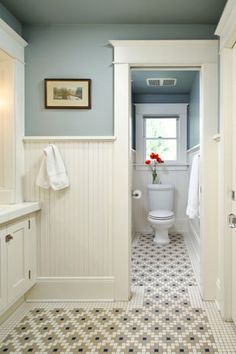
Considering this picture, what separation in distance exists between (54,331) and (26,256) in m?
0.59

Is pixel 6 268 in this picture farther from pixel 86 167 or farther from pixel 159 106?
pixel 159 106

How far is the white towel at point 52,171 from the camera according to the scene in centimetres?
214

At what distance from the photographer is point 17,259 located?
1.97 metres

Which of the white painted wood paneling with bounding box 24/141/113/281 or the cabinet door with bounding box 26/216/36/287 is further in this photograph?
the white painted wood paneling with bounding box 24/141/113/281

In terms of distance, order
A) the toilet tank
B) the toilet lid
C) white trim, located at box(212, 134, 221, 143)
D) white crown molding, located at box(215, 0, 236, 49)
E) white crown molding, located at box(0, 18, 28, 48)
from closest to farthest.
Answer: white crown molding, located at box(215, 0, 236, 49) → white crown molding, located at box(0, 18, 28, 48) → white trim, located at box(212, 134, 221, 143) → the toilet lid → the toilet tank

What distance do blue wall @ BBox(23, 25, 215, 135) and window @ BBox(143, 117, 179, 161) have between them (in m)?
2.30

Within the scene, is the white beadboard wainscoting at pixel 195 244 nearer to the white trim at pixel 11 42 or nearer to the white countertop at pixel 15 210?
the white countertop at pixel 15 210

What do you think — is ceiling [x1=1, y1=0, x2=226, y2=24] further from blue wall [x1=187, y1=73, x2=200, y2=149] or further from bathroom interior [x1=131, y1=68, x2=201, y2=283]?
bathroom interior [x1=131, y1=68, x2=201, y2=283]

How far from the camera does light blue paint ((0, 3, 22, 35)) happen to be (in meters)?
1.99

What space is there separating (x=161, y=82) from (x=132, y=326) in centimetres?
311

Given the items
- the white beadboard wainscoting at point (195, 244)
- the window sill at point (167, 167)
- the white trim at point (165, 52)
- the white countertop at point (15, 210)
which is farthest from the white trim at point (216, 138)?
the window sill at point (167, 167)

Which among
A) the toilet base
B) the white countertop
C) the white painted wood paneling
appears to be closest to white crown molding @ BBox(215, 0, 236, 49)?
the white painted wood paneling

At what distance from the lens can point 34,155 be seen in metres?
2.25

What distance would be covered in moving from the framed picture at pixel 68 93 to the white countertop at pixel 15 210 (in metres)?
0.84
